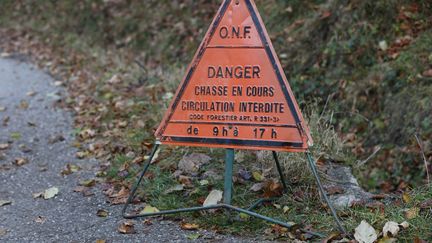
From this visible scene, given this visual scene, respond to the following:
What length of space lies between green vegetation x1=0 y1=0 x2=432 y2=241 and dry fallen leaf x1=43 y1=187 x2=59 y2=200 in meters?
0.48

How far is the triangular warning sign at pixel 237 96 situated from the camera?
3.68 metres

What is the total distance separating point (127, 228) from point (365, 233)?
1.55 meters

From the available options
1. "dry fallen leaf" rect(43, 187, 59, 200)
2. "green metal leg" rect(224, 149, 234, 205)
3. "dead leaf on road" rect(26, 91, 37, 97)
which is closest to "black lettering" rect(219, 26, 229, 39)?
"green metal leg" rect(224, 149, 234, 205)

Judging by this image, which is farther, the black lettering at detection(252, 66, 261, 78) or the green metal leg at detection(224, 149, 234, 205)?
the green metal leg at detection(224, 149, 234, 205)

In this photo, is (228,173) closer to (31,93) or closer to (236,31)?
(236,31)

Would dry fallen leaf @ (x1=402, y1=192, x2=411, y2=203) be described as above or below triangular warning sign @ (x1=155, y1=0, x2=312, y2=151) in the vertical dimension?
below

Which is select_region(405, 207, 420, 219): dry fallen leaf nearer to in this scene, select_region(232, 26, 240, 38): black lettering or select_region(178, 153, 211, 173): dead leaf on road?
select_region(232, 26, 240, 38): black lettering

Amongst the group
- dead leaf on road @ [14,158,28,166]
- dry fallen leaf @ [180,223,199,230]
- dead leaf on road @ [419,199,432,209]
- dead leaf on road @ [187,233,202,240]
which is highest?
dead leaf on road @ [419,199,432,209]

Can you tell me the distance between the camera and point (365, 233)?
352cm

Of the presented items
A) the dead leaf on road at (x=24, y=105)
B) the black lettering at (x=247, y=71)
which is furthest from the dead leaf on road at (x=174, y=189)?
the dead leaf on road at (x=24, y=105)

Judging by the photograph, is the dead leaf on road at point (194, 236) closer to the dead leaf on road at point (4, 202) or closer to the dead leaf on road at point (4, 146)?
the dead leaf on road at point (4, 202)

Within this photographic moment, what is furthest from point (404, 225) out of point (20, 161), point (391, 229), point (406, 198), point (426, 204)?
point (20, 161)

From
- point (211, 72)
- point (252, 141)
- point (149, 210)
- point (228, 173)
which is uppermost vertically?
point (211, 72)

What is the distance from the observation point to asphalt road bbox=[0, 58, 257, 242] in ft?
12.6
